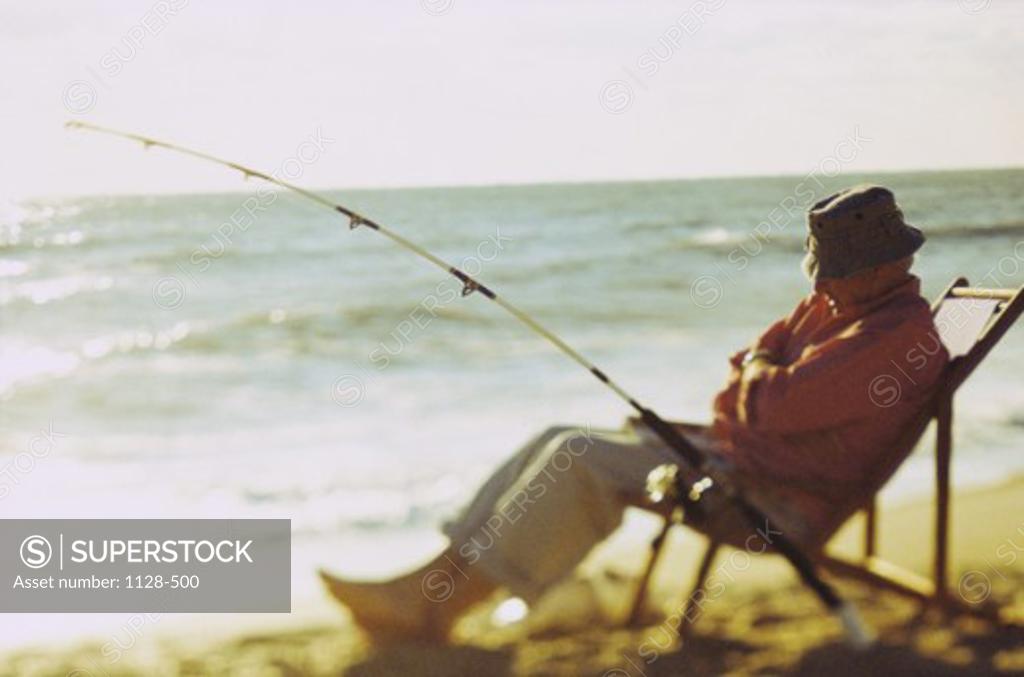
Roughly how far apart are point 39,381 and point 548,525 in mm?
7913

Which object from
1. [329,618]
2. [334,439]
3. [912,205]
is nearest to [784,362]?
[329,618]

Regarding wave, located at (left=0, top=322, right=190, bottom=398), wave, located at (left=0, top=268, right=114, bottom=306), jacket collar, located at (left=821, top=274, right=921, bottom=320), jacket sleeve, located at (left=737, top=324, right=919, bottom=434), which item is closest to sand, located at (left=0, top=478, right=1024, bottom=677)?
jacket sleeve, located at (left=737, top=324, right=919, bottom=434)

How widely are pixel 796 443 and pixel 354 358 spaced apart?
8.51m

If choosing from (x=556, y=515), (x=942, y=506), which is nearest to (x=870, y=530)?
(x=942, y=506)

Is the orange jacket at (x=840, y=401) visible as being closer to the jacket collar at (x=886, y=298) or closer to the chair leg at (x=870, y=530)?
the jacket collar at (x=886, y=298)

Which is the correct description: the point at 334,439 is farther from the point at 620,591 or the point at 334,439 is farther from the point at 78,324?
the point at 78,324

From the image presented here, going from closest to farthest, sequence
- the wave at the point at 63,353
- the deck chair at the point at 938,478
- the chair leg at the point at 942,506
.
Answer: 1. the deck chair at the point at 938,478
2. the chair leg at the point at 942,506
3. the wave at the point at 63,353

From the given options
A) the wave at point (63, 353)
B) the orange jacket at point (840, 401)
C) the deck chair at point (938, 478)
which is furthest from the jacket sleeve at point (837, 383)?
the wave at point (63, 353)

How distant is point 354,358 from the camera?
38.6 ft

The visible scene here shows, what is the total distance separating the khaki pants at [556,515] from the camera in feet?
11.2

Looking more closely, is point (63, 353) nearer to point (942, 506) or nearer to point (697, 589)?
point (697, 589)

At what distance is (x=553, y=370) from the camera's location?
9617 millimetres

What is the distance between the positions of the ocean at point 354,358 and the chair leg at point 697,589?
1.43 m

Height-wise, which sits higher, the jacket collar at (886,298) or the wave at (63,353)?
the wave at (63,353)
